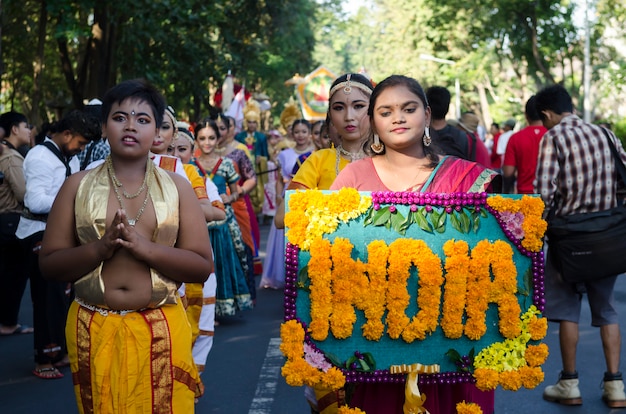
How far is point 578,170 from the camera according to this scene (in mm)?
6035

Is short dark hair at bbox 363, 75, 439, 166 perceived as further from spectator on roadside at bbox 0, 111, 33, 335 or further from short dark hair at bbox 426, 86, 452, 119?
spectator on roadside at bbox 0, 111, 33, 335

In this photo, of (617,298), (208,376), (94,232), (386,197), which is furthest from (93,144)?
(617,298)

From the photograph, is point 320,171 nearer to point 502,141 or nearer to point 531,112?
point 531,112

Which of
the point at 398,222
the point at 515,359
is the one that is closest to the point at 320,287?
the point at 398,222

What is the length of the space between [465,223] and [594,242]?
9.57ft

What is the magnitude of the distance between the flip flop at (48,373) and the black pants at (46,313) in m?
0.06

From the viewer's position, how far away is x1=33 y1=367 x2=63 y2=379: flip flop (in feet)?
23.3

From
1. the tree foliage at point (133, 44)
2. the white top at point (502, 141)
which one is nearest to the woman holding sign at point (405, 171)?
the tree foliage at point (133, 44)

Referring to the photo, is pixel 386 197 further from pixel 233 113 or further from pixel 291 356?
pixel 233 113

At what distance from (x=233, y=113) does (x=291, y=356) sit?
1600 cm

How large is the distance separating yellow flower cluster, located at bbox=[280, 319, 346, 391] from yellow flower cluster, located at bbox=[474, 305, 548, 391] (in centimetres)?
53

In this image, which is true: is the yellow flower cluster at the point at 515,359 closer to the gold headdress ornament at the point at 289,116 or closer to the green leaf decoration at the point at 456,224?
the green leaf decoration at the point at 456,224

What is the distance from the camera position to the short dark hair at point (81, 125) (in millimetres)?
7199

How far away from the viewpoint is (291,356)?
10.9 ft
